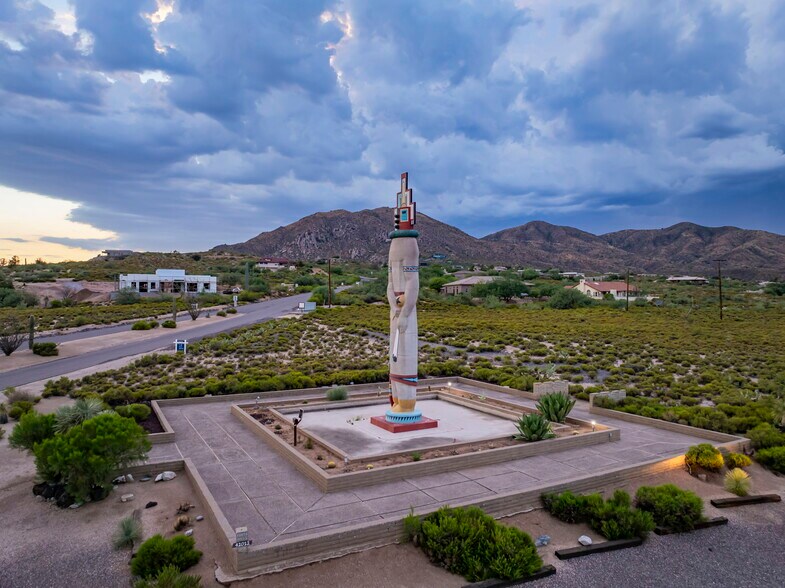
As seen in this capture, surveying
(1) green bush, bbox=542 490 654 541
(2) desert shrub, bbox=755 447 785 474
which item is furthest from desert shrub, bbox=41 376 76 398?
(2) desert shrub, bbox=755 447 785 474

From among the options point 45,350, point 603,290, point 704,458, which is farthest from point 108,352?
point 603,290

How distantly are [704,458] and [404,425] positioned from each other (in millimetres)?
7168

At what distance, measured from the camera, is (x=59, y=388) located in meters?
19.7

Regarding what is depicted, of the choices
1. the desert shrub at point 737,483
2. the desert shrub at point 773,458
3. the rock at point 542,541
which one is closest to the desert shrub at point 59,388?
the rock at point 542,541

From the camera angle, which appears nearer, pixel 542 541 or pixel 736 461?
pixel 542 541

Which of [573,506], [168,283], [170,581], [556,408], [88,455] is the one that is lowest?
[573,506]

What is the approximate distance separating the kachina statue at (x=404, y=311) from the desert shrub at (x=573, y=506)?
5559mm

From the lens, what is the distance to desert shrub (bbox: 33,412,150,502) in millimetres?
9883

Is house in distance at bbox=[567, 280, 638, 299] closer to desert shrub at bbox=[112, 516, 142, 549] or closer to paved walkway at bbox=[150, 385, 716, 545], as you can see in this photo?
paved walkway at bbox=[150, 385, 716, 545]

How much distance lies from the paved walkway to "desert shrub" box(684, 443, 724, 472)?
0.70m

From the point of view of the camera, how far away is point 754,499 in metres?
11.1

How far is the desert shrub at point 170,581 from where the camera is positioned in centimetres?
698

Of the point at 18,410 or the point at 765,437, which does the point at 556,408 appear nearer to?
the point at 765,437

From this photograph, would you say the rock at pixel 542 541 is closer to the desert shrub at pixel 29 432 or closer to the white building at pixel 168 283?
the desert shrub at pixel 29 432
